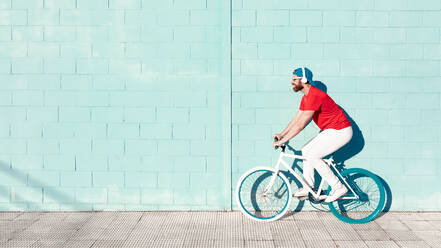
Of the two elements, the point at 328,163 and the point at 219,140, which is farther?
the point at 219,140

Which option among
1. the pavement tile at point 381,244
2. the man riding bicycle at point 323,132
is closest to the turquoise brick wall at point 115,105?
the man riding bicycle at point 323,132

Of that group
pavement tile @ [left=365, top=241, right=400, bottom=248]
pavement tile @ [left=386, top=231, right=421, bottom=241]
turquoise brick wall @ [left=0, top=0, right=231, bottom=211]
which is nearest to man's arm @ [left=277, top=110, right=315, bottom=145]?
turquoise brick wall @ [left=0, top=0, right=231, bottom=211]

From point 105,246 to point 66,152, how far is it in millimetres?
1767

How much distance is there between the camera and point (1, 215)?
616 centimetres

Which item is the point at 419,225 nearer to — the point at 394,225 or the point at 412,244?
the point at 394,225

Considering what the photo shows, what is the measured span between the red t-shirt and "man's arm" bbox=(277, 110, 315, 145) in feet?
0.22

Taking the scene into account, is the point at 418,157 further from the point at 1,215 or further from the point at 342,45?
the point at 1,215

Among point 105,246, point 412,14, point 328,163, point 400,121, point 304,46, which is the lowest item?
point 105,246

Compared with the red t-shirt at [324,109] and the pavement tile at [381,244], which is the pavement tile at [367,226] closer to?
the pavement tile at [381,244]

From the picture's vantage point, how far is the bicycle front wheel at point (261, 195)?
237 inches

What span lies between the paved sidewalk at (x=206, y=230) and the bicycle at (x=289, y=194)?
16cm

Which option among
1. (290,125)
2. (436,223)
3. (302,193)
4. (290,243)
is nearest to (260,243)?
(290,243)

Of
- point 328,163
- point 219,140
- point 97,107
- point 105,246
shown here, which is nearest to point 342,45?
point 328,163

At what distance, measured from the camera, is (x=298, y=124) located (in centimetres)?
561
